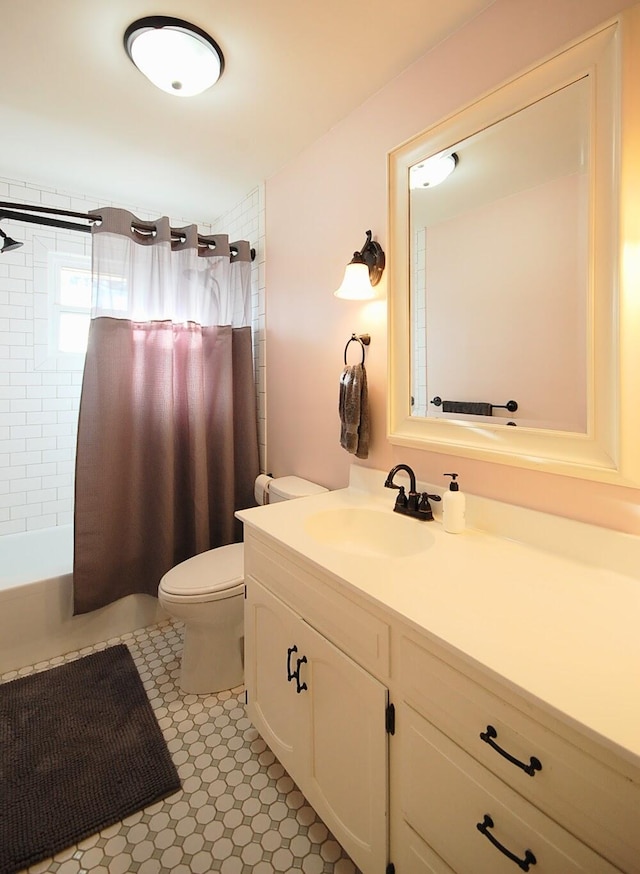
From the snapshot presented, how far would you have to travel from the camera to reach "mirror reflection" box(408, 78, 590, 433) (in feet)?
3.59

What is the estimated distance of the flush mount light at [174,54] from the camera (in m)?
1.32

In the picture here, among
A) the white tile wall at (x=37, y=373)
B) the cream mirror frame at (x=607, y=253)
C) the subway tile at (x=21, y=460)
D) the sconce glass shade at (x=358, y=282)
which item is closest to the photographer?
the cream mirror frame at (x=607, y=253)

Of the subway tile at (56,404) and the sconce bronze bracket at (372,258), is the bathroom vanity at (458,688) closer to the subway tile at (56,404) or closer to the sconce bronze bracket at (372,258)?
the sconce bronze bracket at (372,258)

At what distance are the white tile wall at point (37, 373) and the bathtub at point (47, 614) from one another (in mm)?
399

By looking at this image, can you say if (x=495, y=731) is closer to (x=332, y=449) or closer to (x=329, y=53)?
(x=332, y=449)

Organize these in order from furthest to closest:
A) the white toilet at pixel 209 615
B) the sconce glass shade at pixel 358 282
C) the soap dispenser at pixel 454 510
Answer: the white toilet at pixel 209 615 < the sconce glass shade at pixel 358 282 < the soap dispenser at pixel 454 510

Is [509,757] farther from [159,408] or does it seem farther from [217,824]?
[159,408]

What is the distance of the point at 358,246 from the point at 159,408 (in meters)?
1.26

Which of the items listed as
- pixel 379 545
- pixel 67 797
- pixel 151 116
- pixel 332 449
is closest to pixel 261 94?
pixel 151 116

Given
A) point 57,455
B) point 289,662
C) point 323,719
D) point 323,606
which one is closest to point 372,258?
point 323,606

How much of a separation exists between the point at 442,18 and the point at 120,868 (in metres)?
2.56

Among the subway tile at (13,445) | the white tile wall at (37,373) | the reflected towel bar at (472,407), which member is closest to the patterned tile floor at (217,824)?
the reflected towel bar at (472,407)

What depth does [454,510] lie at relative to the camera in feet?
4.28

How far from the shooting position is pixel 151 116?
5.80ft
